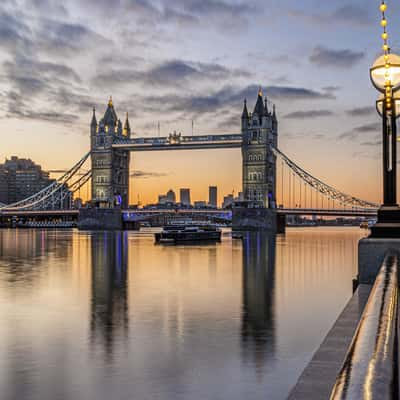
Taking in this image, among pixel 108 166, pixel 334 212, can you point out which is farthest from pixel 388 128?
pixel 108 166

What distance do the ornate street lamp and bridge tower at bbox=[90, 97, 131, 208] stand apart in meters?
70.6

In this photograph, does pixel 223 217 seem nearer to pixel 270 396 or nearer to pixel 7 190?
pixel 270 396

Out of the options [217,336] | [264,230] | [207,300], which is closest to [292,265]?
[207,300]

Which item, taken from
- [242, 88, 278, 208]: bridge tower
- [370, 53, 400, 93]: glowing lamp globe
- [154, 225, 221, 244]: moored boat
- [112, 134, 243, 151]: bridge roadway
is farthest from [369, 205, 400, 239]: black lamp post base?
[242, 88, 278, 208]: bridge tower

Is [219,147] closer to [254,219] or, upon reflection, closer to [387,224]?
[254,219]

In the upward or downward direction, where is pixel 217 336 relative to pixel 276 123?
downward

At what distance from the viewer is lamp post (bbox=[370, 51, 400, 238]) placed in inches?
279

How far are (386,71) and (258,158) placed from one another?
212 feet

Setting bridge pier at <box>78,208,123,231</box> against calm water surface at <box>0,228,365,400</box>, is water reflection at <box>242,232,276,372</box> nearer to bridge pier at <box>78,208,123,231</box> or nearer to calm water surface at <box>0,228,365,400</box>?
calm water surface at <box>0,228,365,400</box>

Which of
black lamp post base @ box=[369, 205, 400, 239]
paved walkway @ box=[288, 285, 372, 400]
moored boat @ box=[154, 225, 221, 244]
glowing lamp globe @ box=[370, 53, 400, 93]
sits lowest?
moored boat @ box=[154, 225, 221, 244]

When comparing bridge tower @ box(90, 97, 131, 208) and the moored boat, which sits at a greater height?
bridge tower @ box(90, 97, 131, 208)

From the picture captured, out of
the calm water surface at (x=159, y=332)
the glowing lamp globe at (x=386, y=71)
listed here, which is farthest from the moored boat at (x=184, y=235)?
the glowing lamp globe at (x=386, y=71)

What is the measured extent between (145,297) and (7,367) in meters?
6.82

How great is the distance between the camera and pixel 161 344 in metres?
8.27
